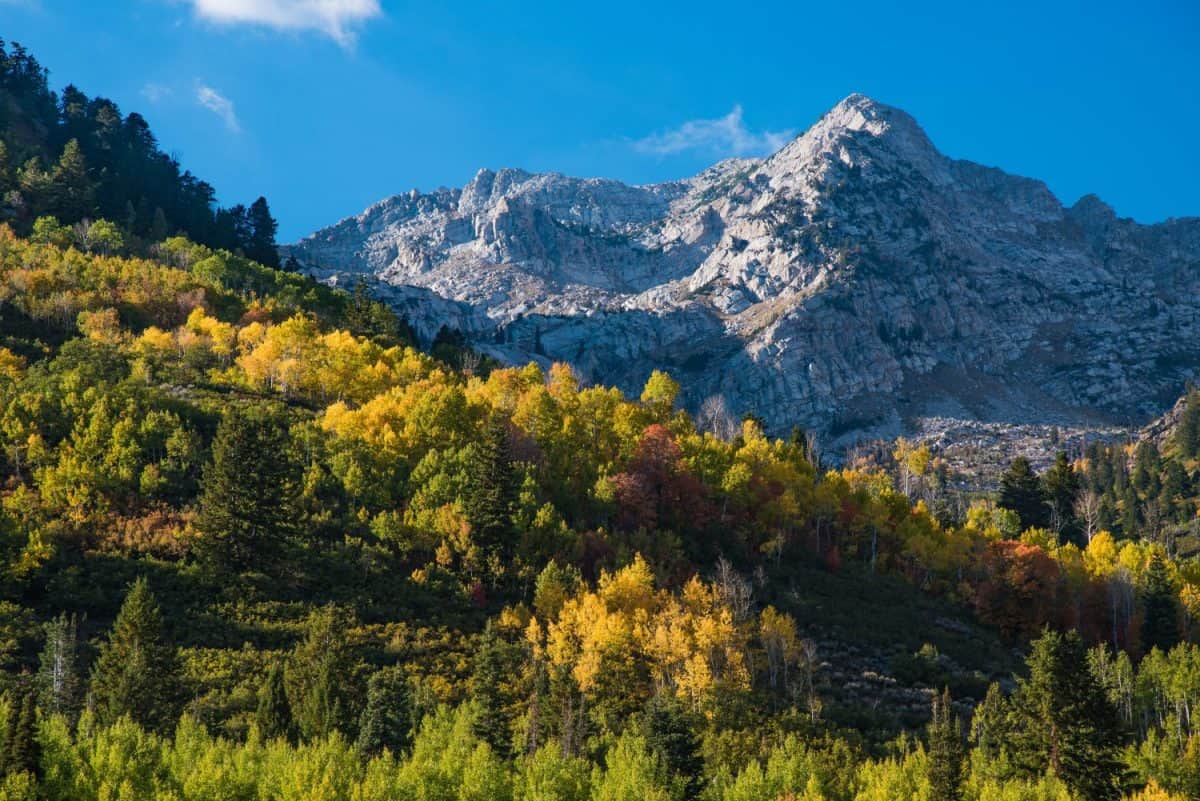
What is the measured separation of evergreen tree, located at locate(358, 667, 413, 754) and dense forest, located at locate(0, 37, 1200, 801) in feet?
0.75

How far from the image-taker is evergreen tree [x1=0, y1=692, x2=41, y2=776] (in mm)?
36688

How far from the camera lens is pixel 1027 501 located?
390 ft

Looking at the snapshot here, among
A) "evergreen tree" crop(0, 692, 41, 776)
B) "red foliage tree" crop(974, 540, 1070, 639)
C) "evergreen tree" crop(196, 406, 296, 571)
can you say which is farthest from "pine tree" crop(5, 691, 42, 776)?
"red foliage tree" crop(974, 540, 1070, 639)

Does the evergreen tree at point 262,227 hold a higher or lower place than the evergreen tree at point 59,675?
higher

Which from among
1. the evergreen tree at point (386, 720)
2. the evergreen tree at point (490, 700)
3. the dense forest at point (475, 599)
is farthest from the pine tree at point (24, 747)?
the evergreen tree at point (490, 700)

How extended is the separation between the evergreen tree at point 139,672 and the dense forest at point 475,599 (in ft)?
0.63

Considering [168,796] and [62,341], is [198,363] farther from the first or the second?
[168,796]

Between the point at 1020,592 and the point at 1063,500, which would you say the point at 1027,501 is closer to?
the point at 1063,500

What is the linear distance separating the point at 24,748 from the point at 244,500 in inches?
1221

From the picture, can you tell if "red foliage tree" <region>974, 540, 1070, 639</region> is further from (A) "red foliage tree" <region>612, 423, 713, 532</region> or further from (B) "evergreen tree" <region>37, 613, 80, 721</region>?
(B) "evergreen tree" <region>37, 613, 80, 721</region>

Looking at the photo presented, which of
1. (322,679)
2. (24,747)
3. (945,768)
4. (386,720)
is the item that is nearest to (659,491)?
(386,720)

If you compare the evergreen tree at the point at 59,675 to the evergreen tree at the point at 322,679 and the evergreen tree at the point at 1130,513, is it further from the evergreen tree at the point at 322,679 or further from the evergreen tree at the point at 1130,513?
the evergreen tree at the point at 1130,513

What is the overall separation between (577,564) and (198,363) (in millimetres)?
44581

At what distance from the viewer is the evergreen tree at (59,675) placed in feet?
160
